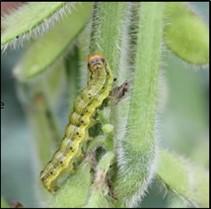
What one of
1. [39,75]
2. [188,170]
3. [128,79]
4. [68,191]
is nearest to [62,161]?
[68,191]

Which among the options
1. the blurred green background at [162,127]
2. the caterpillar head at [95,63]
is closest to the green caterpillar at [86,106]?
the caterpillar head at [95,63]

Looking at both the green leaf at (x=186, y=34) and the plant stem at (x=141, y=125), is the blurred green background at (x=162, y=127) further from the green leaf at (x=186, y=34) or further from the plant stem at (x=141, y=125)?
the plant stem at (x=141, y=125)

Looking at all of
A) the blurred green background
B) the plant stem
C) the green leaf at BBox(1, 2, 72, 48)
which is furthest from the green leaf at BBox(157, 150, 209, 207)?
the blurred green background

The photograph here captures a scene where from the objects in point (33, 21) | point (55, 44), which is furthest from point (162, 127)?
point (33, 21)

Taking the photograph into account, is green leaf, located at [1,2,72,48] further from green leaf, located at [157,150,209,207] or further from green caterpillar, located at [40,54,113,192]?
green leaf, located at [157,150,209,207]

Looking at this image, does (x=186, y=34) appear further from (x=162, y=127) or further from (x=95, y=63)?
(x=162, y=127)

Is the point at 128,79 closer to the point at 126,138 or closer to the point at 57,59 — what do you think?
the point at 126,138

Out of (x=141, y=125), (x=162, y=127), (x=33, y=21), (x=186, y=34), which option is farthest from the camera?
(x=162, y=127)
